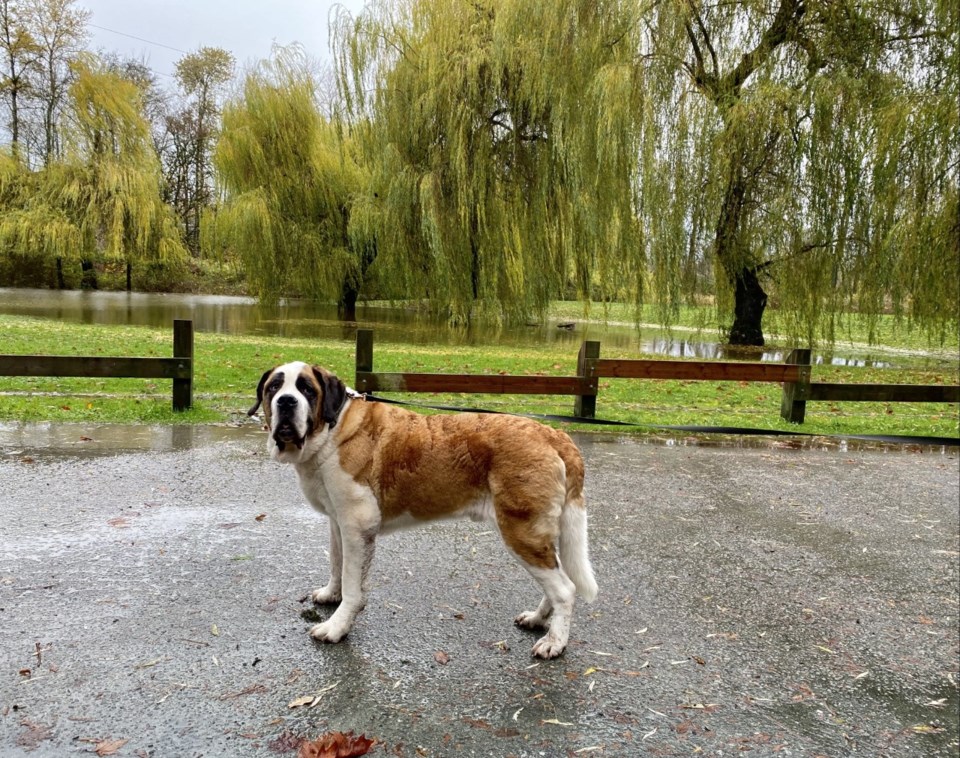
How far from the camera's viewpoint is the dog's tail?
11.1 ft

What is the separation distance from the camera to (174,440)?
731 cm

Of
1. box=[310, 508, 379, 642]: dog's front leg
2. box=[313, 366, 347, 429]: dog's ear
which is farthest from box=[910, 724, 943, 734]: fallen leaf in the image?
box=[313, 366, 347, 429]: dog's ear

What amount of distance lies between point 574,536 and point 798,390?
739cm

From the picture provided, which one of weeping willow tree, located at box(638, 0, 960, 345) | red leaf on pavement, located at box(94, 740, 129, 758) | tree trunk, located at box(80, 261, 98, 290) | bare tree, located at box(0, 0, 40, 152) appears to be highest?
bare tree, located at box(0, 0, 40, 152)

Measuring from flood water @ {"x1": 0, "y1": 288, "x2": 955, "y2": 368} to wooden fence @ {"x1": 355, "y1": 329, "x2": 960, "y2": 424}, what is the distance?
5599mm

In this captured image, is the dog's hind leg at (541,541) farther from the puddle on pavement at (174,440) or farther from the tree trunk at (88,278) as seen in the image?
the tree trunk at (88,278)

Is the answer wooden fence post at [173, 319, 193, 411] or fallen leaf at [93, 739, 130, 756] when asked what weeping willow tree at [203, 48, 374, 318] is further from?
fallen leaf at [93, 739, 130, 756]

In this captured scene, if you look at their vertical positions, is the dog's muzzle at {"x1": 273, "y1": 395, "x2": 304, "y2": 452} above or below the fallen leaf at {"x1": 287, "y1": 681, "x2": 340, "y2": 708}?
above

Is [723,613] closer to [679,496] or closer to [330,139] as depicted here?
[679,496]

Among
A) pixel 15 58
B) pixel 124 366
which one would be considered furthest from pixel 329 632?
pixel 15 58

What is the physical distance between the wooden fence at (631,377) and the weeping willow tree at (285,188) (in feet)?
55.4

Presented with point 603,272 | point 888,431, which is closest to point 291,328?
point 603,272

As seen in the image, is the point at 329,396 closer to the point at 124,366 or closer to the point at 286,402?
the point at 286,402

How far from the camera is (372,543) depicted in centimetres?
343
